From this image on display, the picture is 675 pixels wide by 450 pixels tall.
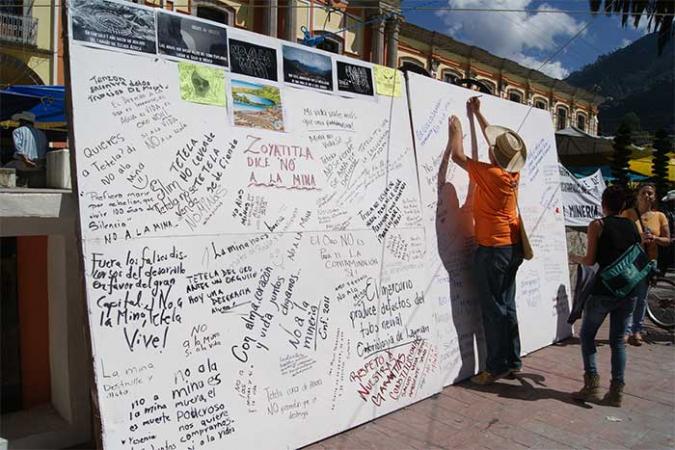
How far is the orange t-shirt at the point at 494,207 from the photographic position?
163 inches

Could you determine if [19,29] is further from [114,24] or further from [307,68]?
[114,24]

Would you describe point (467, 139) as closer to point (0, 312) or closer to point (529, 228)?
point (529, 228)

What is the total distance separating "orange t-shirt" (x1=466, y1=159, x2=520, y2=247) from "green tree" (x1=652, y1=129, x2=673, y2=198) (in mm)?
10518

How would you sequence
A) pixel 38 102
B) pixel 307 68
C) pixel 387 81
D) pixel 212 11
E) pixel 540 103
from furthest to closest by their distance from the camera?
pixel 540 103 → pixel 212 11 → pixel 38 102 → pixel 387 81 → pixel 307 68

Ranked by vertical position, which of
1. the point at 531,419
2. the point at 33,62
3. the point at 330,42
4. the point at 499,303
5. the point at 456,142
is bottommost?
the point at 531,419

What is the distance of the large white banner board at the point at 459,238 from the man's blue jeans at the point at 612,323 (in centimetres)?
88

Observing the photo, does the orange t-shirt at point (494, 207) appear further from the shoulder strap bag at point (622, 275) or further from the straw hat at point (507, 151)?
the shoulder strap bag at point (622, 275)

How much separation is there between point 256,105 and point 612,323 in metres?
3.08

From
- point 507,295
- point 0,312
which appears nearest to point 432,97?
point 507,295

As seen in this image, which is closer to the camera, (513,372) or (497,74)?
(513,372)

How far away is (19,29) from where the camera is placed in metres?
13.3

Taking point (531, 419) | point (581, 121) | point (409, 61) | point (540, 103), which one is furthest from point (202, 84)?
point (581, 121)

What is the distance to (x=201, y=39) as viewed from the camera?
2977mm

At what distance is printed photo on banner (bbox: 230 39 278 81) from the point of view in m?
3.12
